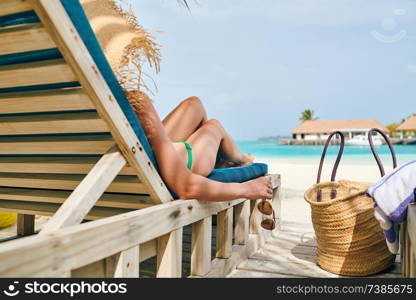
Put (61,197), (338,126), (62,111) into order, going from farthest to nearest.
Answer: (338,126), (61,197), (62,111)

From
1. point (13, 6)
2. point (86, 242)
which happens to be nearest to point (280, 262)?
point (86, 242)

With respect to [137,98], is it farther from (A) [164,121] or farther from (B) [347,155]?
(B) [347,155]

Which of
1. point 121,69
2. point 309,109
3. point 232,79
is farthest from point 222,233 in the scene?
point 232,79

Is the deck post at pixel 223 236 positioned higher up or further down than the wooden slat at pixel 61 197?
further down

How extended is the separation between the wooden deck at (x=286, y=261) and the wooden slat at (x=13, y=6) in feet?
5.50

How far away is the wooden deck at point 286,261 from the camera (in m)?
2.17

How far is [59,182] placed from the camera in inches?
67.7

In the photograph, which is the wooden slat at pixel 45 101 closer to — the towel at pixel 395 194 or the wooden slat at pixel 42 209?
the wooden slat at pixel 42 209

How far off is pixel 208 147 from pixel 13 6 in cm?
122

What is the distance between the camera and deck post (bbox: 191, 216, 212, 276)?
179 cm

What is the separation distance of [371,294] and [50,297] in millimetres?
1206

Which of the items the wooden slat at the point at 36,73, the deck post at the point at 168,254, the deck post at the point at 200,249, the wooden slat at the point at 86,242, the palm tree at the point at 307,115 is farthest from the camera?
the palm tree at the point at 307,115

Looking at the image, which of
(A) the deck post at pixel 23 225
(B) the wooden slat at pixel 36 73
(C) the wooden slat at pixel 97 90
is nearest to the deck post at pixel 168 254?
(C) the wooden slat at pixel 97 90

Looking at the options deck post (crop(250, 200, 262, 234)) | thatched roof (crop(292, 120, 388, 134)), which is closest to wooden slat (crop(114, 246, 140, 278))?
deck post (crop(250, 200, 262, 234))
